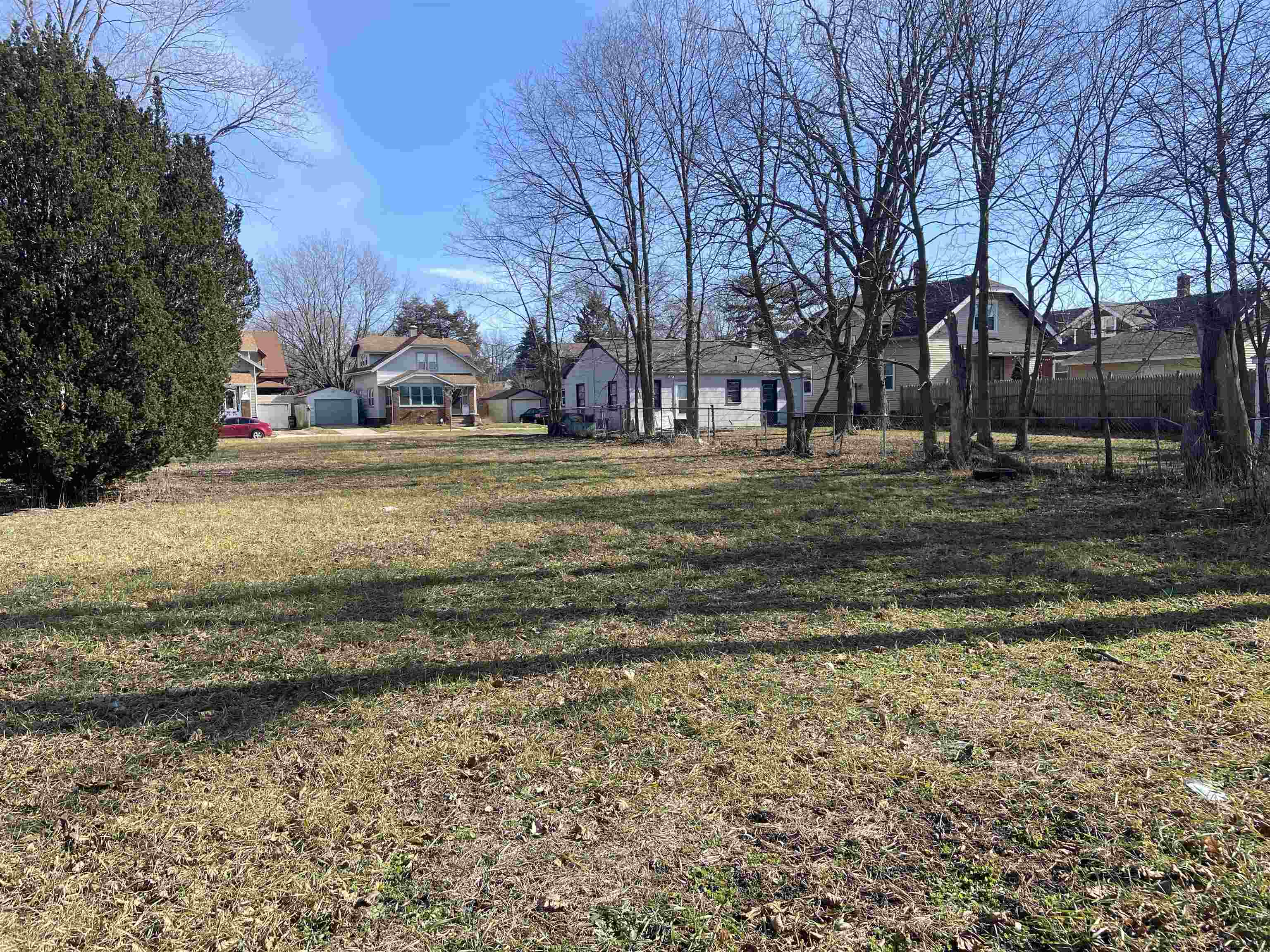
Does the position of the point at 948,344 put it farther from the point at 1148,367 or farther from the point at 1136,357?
the point at 1148,367

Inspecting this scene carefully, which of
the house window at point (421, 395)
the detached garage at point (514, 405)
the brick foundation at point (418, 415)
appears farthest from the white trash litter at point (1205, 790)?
the detached garage at point (514, 405)

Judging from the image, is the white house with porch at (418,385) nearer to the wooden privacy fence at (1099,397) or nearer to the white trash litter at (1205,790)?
the wooden privacy fence at (1099,397)

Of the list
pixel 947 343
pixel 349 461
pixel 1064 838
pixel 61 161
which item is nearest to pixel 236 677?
pixel 1064 838

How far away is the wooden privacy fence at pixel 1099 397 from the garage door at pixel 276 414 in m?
39.1

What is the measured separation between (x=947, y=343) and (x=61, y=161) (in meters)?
30.6

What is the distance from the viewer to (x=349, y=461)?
1883cm

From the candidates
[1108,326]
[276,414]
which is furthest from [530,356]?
[1108,326]

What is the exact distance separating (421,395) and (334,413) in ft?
22.1

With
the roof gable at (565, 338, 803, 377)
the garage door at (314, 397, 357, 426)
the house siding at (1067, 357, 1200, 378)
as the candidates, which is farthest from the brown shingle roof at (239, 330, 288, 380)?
the house siding at (1067, 357, 1200, 378)

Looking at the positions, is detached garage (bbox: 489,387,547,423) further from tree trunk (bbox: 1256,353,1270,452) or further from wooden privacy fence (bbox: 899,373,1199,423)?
tree trunk (bbox: 1256,353,1270,452)

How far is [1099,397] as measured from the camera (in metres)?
24.3

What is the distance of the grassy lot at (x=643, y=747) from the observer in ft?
7.32

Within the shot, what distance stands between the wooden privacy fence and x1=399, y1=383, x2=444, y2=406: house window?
3089 centimetres

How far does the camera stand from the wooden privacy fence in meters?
22.1
